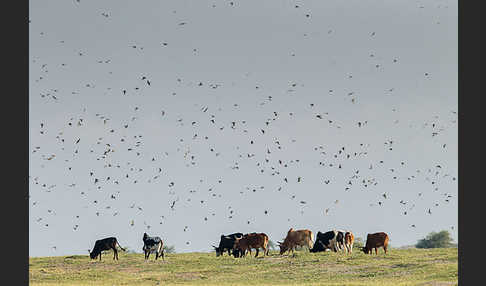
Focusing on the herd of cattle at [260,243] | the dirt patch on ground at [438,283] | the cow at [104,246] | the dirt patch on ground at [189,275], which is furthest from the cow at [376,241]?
the cow at [104,246]

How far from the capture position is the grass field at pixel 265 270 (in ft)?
128

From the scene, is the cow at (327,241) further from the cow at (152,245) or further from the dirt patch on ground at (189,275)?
the dirt patch on ground at (189,275)

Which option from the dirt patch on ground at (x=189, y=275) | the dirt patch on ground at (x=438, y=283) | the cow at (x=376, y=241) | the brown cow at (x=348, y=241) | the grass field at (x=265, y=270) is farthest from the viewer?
the brown cow at (x=348, y=241)

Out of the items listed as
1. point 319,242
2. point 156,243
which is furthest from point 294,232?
point 156,243

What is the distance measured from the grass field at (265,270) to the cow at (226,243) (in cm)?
223

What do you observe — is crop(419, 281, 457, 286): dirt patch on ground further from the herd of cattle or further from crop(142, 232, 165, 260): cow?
crop(142, 232, 165, 260): cow

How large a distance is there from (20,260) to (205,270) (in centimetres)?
2420

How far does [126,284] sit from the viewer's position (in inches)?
1543

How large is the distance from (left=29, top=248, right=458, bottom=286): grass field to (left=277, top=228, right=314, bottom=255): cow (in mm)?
2636

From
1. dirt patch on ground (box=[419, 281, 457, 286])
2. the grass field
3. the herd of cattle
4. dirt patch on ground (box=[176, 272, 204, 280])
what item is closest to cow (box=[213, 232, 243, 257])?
the herd of cattle

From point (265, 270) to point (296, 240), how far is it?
11.0 meters

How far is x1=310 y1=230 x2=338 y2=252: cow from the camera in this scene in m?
53.8

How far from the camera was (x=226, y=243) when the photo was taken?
180 feet

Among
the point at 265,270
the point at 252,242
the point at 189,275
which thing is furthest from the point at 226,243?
the point at 189,275
